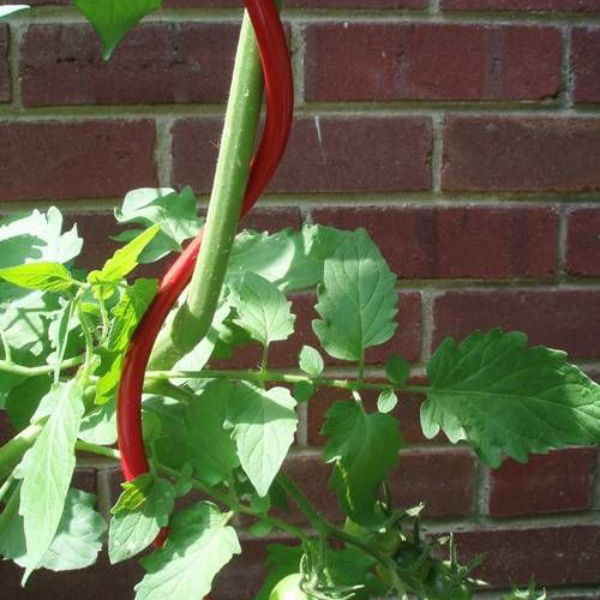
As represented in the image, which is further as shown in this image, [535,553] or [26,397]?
[535,553]

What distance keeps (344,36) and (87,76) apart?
24 centimetres

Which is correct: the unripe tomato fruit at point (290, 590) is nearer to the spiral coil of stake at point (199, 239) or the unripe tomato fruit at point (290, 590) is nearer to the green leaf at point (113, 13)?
the spiral coil of stake at point (199, 239)

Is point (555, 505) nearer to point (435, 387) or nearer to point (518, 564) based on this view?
point (518, 564)

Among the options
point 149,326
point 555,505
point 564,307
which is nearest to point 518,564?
point 555,505

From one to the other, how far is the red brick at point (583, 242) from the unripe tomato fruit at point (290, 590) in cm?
52

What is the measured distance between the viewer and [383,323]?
53 centimetres

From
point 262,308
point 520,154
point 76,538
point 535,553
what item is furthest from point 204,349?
point 535,553

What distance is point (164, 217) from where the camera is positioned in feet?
1.92

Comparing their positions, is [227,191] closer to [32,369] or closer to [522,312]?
[32,369]

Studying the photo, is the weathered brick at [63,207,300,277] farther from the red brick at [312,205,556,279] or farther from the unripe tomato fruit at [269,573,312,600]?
the unripe tomato fruit at [269,573,312,600]

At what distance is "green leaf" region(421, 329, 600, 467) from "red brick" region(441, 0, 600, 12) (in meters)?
0.44

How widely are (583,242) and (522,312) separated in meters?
0.09

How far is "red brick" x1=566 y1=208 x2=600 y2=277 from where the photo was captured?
0.89 meters

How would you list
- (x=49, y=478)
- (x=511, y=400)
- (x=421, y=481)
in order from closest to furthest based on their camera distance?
(x=49, y=478), (x=511, y=400), (x=421, y=481)
